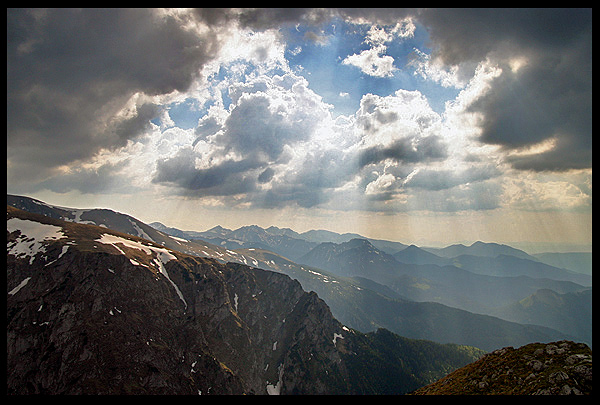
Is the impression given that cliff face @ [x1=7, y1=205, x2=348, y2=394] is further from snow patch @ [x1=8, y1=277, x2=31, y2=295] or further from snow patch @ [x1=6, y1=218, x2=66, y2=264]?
snow patch @ [x1=6, y1=218, x2=66, y2=264]

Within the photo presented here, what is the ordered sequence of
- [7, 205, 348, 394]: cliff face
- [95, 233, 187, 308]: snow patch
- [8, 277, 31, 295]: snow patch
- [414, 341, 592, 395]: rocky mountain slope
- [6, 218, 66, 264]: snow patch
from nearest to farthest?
[414, 341, 592, 395]: rocky mountain slope < [7, 205, 348, 394]: cliff face < [8, 277, 31, 295]: snow patch < [6, 218, 66, 264]: snow patch < [95, 233, 187, 308]: snow patch

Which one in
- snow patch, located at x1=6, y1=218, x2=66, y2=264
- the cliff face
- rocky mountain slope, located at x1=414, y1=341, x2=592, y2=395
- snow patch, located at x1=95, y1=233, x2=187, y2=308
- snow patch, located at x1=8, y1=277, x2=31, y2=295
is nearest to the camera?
rocky mountain slope, located at x1=414, y1=341, x2=592, y2=395

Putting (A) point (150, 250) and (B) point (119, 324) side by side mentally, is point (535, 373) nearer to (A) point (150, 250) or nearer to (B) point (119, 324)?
(B) point (119, 324)

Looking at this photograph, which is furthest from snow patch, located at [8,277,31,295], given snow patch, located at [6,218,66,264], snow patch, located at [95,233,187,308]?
snow patch, located at [95,233,187,308]

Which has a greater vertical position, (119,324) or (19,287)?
(19,287)

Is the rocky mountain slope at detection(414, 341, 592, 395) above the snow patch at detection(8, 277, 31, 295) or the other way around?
above

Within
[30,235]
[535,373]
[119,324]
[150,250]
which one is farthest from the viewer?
[150,250]

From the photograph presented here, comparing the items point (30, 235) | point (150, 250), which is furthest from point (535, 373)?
point (30, 235)

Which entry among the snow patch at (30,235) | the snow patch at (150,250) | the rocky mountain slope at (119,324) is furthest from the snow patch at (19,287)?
the snow patch at (150,250)

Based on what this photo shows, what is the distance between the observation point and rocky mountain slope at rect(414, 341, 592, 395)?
3172cm

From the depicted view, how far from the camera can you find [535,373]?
127ft

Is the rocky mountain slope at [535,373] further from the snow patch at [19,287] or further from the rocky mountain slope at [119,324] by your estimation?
the snow patch at [19,287]
